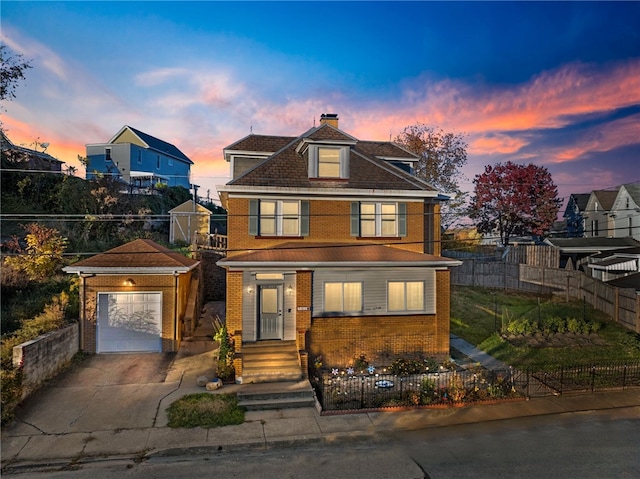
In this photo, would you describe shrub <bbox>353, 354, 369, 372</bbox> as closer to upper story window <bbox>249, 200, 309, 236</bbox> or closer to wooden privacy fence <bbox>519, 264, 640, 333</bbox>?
upper story window <bbox>249, 200, 309, 236</bbox>

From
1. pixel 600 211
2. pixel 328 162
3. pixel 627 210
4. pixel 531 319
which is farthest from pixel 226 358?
pixel 600 211

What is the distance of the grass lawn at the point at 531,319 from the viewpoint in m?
16.2

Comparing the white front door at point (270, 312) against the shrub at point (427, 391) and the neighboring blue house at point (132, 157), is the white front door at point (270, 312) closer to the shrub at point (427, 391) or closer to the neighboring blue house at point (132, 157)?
the shrub at point (427, 391)

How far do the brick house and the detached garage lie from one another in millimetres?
2904

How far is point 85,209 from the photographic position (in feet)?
90.8

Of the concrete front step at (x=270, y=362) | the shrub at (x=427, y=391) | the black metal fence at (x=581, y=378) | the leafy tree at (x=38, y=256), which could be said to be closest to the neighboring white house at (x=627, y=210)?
the black metal fence at (x=581, y=378)

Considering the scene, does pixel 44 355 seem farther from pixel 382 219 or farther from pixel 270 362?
pixel 382 219

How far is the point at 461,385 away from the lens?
41.3 feet

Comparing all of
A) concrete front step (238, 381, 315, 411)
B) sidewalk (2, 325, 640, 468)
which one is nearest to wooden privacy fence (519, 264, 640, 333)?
sidewalk (2, 325, 640, 468)

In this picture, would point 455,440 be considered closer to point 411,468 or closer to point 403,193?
point 411,468

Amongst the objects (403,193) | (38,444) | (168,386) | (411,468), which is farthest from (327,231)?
(38,444)

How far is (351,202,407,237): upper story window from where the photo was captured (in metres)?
17.7

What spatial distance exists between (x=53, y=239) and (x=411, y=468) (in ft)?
59.0

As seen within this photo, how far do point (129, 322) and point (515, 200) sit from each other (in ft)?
121
